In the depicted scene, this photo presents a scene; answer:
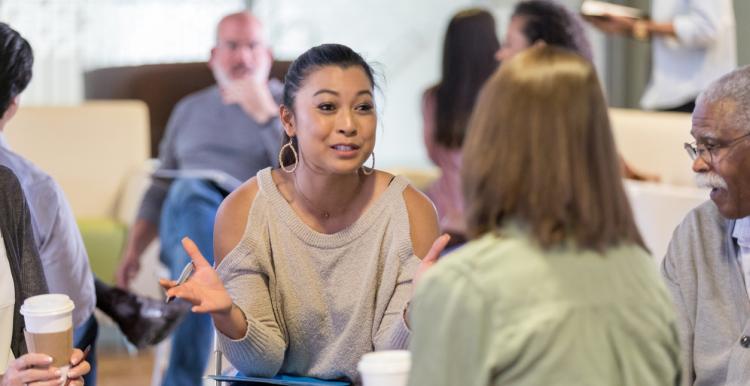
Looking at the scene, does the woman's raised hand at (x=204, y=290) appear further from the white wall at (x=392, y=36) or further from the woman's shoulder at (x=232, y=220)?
the white wall at (x=392, y=36)

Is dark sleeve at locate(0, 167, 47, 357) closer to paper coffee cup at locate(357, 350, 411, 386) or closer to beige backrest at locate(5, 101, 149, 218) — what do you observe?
paper coffee cup at locate(357, 350, 411, 386)

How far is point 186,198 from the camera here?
3930 mm

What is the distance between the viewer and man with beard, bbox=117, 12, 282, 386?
3912 millimetres

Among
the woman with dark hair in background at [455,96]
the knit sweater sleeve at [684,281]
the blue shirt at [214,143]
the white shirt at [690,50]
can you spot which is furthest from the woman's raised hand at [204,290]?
the white shirt at [690,50]

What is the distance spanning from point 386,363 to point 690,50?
3884 mm

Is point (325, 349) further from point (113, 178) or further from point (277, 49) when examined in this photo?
point (277, 49)

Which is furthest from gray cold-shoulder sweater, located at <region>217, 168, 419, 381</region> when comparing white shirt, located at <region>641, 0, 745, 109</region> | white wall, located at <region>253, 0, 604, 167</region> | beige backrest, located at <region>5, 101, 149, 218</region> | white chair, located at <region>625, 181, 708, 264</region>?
white wall, located at <region>253, 0, 604, 167</region>

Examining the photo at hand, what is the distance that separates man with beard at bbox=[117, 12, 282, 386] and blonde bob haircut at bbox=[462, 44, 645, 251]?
7.80 feet

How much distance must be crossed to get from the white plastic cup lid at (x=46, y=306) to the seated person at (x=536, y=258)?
741 millimetres

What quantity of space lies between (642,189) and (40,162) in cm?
285

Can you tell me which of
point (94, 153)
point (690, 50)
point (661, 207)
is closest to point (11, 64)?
point (661, 207)

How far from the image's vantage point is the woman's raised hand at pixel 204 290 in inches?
79.8

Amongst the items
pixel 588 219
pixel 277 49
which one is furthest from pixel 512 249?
pixel 277 49

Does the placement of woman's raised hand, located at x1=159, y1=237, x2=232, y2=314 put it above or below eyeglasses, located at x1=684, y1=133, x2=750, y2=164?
below
